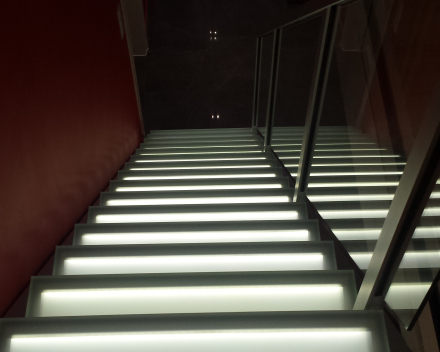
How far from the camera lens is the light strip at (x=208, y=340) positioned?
1.19m

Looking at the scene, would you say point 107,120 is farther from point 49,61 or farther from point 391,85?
point 391,85

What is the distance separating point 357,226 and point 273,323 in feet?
2.60

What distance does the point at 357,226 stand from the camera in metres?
1.80

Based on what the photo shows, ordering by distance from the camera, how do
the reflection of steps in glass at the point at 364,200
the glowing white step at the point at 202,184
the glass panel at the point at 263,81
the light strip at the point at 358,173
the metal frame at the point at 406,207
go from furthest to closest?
the glass panel at the point at 263,81 < the glowing white step at the point at 202,184 < the light strip at the point at 358,173 < the reflection of steps in glass at the point at 364,200 < the metal frame at the point at 406,207

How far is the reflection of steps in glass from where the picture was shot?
3.60 ft

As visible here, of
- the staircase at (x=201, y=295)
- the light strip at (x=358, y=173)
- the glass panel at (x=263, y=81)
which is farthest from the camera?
the glass panel at (x=263, y=81)

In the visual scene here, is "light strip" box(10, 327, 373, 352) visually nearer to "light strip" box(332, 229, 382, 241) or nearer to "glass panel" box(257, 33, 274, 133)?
"light strip" box(332, 229, 382, 241)

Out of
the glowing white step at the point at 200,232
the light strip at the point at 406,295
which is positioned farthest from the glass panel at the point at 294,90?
the light strip at the point at 406,295

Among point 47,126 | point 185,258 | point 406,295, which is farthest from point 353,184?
point 47,126

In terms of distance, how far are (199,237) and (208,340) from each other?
0.91m

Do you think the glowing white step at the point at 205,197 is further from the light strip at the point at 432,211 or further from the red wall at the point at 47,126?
the light strip at the point at 432,211

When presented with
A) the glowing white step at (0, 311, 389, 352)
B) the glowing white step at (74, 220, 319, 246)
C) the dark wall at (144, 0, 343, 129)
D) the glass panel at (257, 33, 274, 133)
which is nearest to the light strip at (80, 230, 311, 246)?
the glowing white step at (74, 220, 319, 246)

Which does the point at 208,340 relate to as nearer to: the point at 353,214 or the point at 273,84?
the point at 353,214

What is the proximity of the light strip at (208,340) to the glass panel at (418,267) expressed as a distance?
0.49 ft
